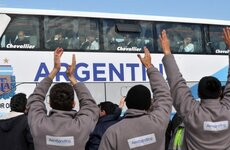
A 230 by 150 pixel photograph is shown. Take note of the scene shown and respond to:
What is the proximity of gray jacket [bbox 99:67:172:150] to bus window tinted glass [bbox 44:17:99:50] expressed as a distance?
23.7 feet

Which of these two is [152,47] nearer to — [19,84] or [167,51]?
[19,84]

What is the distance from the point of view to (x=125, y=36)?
11.2m

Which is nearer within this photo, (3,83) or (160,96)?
(160,96)

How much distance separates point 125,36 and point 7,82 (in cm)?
313

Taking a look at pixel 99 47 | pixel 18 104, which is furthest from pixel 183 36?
pixel 18 104

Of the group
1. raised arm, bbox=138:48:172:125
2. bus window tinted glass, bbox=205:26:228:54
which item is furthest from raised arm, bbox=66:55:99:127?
bus window tinted glass, bbox=205:26:228:54

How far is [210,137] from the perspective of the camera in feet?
Answer: 11.4

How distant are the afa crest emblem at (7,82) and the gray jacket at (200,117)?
634 cm

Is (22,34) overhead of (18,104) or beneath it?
overhead

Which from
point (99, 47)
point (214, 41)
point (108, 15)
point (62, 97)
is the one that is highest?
point (108, 15)

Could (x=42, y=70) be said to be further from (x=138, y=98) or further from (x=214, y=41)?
(x=138, y=98)

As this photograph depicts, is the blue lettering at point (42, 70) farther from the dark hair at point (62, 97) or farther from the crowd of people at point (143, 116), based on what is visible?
the dark hair at point (62, 97)

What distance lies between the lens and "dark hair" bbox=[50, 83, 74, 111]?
11.0ft

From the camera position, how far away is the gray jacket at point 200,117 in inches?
137
